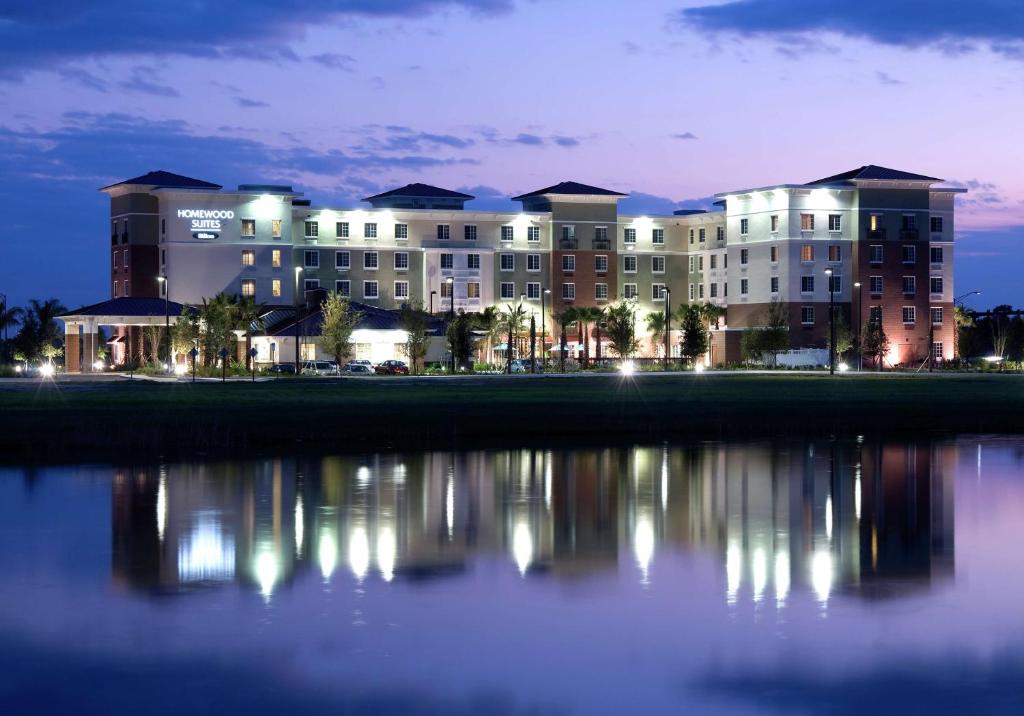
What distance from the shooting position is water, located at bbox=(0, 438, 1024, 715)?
43.4 feet

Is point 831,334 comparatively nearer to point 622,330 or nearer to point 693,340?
point 693,340

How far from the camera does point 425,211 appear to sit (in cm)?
13862

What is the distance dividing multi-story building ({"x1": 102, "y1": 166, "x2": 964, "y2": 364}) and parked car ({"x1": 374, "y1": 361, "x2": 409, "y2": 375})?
959 inches

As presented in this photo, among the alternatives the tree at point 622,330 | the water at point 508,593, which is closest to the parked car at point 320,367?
the tree at point 622,330

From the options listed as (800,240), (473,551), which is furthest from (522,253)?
(473,551)

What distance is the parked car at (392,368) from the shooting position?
4171 inches

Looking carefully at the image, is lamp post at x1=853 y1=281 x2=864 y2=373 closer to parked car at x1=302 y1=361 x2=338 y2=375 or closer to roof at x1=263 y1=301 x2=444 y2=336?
roof at x1=263 y1=301 x2=444 y2=336

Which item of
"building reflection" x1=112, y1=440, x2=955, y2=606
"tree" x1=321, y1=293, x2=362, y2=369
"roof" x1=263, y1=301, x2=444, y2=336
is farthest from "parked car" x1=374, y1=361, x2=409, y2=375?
"building reflection" x1=112, y1=440, x2=955, y2=606

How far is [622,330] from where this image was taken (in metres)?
127

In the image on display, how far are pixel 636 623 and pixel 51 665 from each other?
597cm

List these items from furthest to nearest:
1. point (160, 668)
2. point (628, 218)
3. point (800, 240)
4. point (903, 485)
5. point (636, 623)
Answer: point (628, 218)
point (800, 240)
point (903, 485)
point (636, 623)
point (160, 668)

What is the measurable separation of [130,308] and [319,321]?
1489 centimetres

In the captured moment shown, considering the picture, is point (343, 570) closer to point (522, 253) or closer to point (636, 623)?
point (636, 623)

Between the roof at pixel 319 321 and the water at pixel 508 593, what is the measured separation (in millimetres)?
88281
